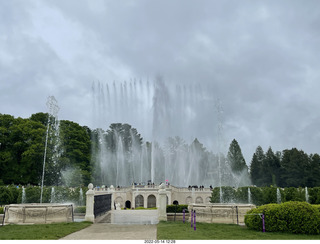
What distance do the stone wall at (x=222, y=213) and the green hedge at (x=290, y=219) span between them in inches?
125

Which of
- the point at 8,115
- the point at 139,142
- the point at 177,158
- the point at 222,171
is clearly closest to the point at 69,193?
the point at 8,115

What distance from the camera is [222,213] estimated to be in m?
17.9

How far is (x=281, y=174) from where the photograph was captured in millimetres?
86250

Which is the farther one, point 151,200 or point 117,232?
point 151,200

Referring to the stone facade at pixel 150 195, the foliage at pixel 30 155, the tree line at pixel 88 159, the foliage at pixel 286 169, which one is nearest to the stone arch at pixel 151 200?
the stone facade at pixel 150 195

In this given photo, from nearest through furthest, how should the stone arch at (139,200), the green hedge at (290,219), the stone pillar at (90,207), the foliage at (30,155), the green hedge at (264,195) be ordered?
the green hedge at (290,219), the stone pillar at (90,207), the green hedge at (264,195), the foliage at (30,155), the stone arch at (139,200)

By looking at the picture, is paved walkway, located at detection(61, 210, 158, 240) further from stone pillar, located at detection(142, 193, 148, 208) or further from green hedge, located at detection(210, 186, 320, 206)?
stone pillar, located at detection(142, 193, 148, 208)

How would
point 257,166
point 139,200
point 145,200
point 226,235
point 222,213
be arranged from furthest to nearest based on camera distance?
point 257,166 < point 139,200 < point 145,200 < point 222,213 < point 226,235

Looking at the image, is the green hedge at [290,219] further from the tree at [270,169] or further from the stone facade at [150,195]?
the tree at [270,169]

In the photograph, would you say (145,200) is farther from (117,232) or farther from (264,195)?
(117,232)

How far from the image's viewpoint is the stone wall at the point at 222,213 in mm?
17766

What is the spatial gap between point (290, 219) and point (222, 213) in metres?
4.95

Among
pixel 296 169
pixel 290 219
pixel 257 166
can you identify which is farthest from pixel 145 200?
pixel 257 166

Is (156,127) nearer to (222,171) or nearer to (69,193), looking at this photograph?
(69,193)
